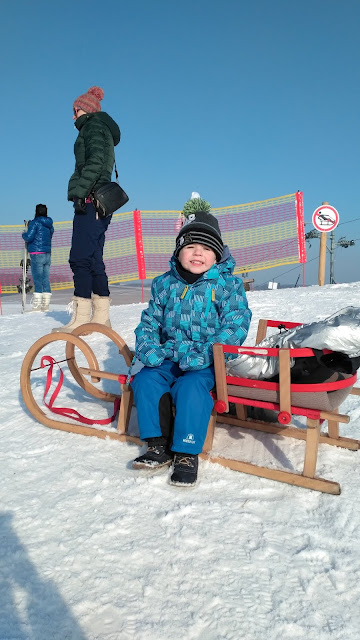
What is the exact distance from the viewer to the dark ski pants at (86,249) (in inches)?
187

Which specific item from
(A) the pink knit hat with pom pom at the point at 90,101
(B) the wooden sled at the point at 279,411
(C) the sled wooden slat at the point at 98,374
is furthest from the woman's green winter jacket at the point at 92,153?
(B) the wooden sled at the point at 279,411

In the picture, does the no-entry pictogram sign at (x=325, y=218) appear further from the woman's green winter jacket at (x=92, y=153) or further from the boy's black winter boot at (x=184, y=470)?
the boy's black winter boot at (x=184, y=470)

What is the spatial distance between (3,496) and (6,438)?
29.6 inches

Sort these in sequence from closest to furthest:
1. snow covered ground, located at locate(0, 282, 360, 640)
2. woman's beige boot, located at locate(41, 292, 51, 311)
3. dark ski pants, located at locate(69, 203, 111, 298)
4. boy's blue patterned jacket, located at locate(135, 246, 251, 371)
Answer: snow covered ground, located at locate(0, 282, 360, 640) < boy's blue patterned jacket, located at locate(135, 246, 251, 371) < dark ski pants, located at locate(69, 203, 111, 298) < woman's beige boot, located at locate(41, 292, 51, 311)

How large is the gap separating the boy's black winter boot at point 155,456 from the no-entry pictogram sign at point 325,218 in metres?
7.60

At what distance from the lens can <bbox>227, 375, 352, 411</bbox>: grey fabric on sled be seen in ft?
7.28

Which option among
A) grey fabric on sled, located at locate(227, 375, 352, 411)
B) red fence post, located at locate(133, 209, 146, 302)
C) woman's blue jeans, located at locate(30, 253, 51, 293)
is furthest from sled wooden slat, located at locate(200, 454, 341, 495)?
red fence post, located at locate(133, 209, 146, 302)

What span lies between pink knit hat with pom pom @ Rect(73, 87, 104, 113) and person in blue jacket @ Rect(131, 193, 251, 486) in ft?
9.03

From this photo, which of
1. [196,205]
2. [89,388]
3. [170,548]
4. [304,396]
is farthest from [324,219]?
[170,548]

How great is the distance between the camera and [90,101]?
4.83 metres

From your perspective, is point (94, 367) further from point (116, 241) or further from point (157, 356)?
point (116, 241)

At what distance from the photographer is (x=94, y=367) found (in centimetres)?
321

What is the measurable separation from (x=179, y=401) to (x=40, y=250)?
7143mm

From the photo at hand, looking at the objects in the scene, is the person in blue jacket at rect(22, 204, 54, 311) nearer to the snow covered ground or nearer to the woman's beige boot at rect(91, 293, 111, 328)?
the woman's beige boot at rect(91, 293, 111, 328)
